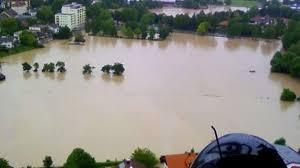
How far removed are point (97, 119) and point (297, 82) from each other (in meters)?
2.57

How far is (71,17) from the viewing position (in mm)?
7801

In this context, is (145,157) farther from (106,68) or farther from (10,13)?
(10,13)

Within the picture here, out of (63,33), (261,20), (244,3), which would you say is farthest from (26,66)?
(244,3)

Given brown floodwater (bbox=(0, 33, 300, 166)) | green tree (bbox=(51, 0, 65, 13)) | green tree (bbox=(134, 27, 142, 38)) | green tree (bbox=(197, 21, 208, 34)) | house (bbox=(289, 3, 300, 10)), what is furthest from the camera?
house (bbox=(289, 3, 300, 10))

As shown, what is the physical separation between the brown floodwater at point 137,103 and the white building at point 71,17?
53.8 inches

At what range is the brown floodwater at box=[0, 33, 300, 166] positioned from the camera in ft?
11.1

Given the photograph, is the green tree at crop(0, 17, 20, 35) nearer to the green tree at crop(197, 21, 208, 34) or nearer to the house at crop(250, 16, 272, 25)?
the green tree at crop(197, 21, 208, 34)

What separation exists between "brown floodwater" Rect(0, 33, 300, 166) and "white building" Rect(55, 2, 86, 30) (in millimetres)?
1366

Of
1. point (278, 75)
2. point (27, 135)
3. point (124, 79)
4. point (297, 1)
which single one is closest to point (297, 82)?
point (278, 75)

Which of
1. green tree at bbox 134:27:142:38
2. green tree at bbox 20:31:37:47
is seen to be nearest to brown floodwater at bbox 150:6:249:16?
green tree at bbox 134:27:142:38

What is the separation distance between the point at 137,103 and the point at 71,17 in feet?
13.0

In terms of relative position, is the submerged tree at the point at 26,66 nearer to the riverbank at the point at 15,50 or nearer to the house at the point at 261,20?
the riverbank at the point at 15,50

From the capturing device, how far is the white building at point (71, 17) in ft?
25.6

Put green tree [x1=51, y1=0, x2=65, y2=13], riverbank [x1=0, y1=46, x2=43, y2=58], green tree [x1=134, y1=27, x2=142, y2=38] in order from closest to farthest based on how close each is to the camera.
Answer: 1. riverbank [x1=0, y1=46, x2=43, y2=58]
2. green tree [x1=134, y1=27, x2=142, y2=38]
3. green tree [x1=51, y1=0, x2=65, y2=13]
